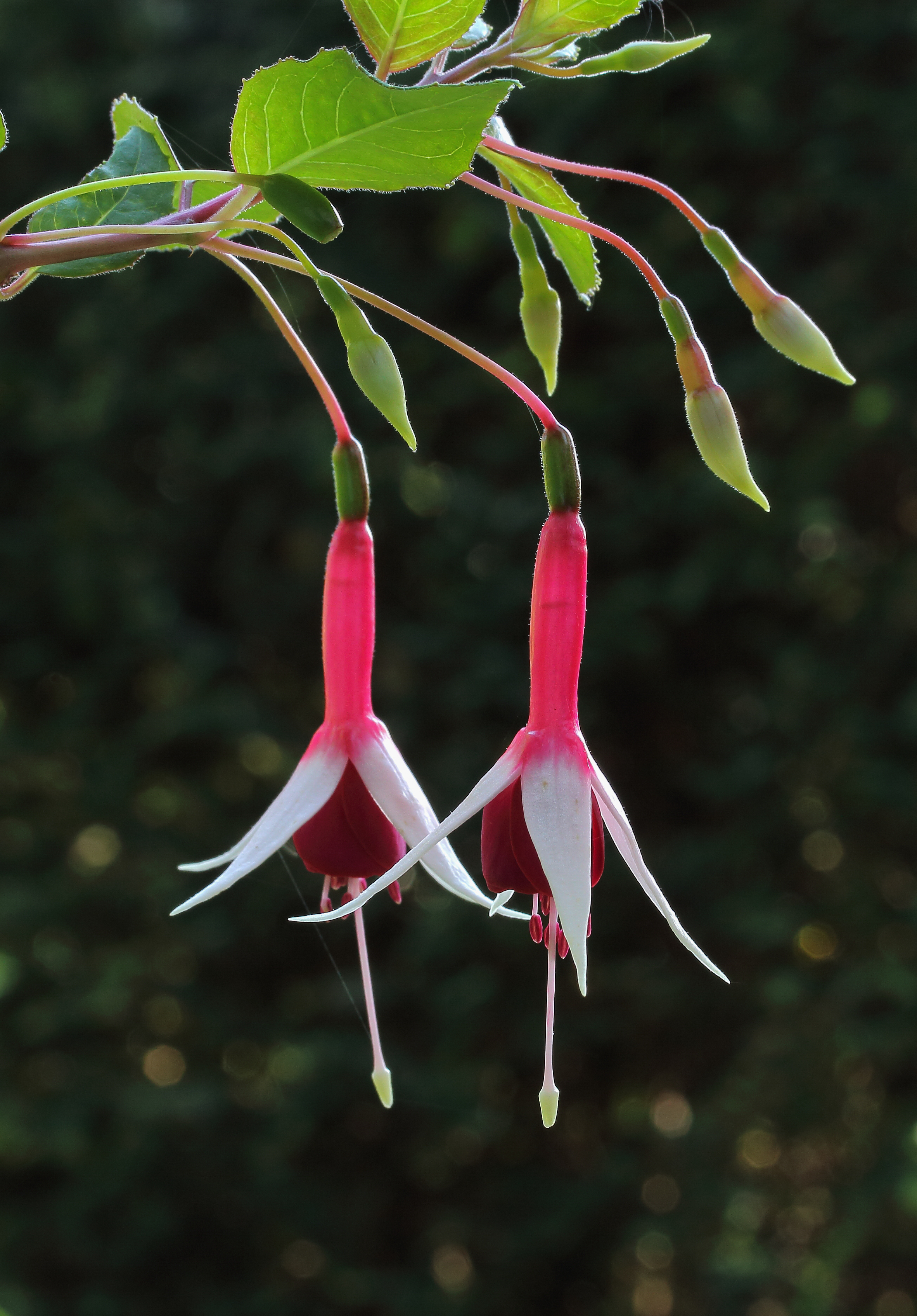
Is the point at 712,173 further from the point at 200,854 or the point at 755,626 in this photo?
the point at 200,854

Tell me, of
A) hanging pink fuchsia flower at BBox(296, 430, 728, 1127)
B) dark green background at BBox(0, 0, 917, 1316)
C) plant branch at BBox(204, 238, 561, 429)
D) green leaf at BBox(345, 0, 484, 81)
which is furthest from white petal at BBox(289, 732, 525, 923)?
dark green background at BBox(0, 0, 917, 1316)

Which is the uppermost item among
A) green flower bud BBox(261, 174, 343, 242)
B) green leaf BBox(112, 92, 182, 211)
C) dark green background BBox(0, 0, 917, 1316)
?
green leaf BBox(112, 92, 182, 211)

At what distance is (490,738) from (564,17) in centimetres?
122

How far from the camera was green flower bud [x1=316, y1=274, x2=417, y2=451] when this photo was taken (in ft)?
1.23

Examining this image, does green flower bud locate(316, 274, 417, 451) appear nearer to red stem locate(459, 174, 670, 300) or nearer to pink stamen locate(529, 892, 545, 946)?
red stem locate(459, 174, 670, 300)

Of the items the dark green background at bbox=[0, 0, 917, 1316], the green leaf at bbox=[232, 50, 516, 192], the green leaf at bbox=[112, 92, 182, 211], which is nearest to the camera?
the green leaf at bbox=[232, 50, 516, 192]

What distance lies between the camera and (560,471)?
0.40m

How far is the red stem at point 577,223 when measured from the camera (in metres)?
0.38

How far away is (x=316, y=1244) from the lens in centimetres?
164

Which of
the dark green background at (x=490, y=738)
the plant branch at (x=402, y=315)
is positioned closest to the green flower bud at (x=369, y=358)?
the plant branch at (x=402, y=315)

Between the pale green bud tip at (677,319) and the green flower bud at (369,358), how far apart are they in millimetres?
94

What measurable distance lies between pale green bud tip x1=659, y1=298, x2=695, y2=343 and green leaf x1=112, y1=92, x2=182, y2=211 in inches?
6.6

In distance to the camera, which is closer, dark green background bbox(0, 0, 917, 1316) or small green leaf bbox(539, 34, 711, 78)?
small green leaf bbox(539, 34, 711, 78)

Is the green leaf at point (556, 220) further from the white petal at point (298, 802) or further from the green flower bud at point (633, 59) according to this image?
the white petal at point (298, 802)
